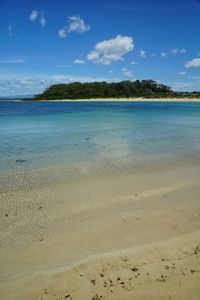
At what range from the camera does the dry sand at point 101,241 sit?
4332 millimetres

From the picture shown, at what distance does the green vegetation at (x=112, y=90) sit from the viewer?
12431 centimetres

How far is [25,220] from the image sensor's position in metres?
6.48

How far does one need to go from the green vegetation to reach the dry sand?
116 m

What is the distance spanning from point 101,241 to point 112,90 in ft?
401

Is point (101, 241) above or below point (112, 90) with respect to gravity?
below

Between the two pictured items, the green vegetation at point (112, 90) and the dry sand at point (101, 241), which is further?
the green vegetation at point (112, 90)

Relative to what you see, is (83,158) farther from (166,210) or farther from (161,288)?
(161,288)

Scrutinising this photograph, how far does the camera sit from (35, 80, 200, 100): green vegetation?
124312 mm

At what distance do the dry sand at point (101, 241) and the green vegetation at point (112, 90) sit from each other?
116m

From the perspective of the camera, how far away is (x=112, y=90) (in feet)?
411

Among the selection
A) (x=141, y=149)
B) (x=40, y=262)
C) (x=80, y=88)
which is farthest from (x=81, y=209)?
(x=80, y=88)

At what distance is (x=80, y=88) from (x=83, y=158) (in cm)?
12073

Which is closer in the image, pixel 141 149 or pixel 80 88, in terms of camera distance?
pixel 141 149

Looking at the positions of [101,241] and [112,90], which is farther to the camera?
[112,90]
